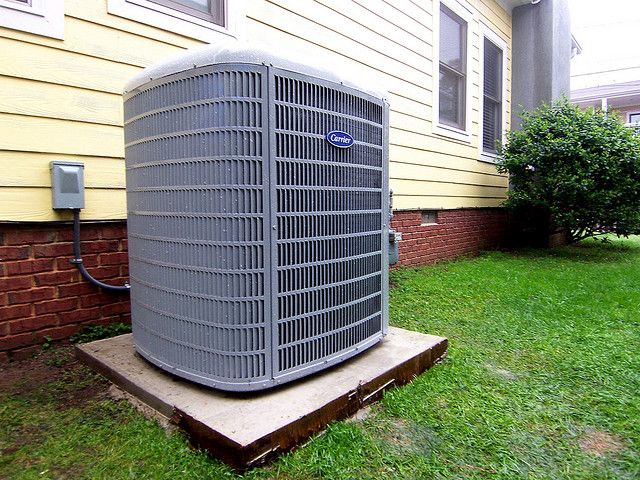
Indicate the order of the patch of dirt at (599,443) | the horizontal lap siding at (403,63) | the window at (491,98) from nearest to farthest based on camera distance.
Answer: the patch of dirt at (599,443), the horizontal lap siding at (403,63), the window at (491,98)

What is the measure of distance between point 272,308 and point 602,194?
6.76 meters

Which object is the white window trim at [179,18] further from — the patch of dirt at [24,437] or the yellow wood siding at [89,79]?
the patch of dirt at [24,437]

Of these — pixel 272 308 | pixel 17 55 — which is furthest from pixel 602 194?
pixel 17 55

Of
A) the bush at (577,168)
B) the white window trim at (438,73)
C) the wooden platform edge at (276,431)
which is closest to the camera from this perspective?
the wooden platform edge at (276,431)

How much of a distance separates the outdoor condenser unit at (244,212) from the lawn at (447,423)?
34cm

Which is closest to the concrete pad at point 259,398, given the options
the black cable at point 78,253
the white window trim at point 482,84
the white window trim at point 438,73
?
the black cable at point 78,253

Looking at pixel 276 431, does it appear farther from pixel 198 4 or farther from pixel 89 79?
pixel 198 4

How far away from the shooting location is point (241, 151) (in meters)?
1.75

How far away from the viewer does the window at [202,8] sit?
3.21m

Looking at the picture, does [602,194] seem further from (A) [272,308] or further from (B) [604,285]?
(A) [272,308]

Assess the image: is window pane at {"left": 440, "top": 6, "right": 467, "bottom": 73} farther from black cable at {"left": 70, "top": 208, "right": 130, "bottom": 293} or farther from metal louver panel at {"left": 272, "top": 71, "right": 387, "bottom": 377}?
black cable at {"left": 70, "top": 208, "right": 130, "bottom": 293}

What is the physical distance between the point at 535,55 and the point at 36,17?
8.71 metres

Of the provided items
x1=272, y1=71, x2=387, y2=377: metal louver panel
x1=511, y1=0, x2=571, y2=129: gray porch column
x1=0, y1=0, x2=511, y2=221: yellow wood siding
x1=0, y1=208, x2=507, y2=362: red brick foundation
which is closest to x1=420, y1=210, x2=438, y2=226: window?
x1=0, y1=0, x2=511, y2=221: yellow wood siding

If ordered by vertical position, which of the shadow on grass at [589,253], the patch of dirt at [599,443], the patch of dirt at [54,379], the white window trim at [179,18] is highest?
the white window trim at [179,18]
